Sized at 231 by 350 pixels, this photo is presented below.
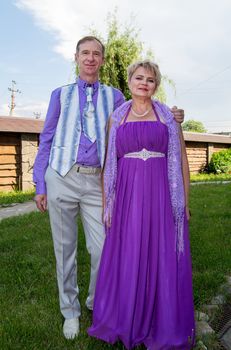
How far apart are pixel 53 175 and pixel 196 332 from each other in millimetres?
1582

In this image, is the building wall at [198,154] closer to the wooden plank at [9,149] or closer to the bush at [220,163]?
the bush at [220,163]

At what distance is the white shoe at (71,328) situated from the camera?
10.5 ft

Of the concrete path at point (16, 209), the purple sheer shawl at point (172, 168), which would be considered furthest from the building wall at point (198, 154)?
the purple sheer shawl at point (172, 168)

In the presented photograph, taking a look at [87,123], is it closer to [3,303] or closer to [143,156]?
[143,156]

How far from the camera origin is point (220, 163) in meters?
20.0

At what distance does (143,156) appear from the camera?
290 cm

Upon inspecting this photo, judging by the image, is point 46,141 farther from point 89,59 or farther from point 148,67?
point 148,67

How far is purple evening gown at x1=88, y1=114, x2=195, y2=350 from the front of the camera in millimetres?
2820

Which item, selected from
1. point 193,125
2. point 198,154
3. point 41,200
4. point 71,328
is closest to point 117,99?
point 41,200

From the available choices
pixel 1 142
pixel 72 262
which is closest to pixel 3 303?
pixel 72 262

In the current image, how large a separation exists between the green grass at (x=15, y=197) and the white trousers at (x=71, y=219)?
21.8 ft

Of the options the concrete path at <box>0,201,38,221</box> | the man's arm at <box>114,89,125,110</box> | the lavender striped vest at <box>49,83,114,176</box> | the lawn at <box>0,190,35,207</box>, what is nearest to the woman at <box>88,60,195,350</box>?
the lavender striped vest at <box>49,83,114,176</box>

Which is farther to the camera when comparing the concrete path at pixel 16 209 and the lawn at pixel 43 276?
the concrete path at pixel 16 209

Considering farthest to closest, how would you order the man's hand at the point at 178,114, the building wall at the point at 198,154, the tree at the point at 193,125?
the tree at the point at 193,125 < the building wall at the point at 198,154 < the man's hand at the point at 178,114
